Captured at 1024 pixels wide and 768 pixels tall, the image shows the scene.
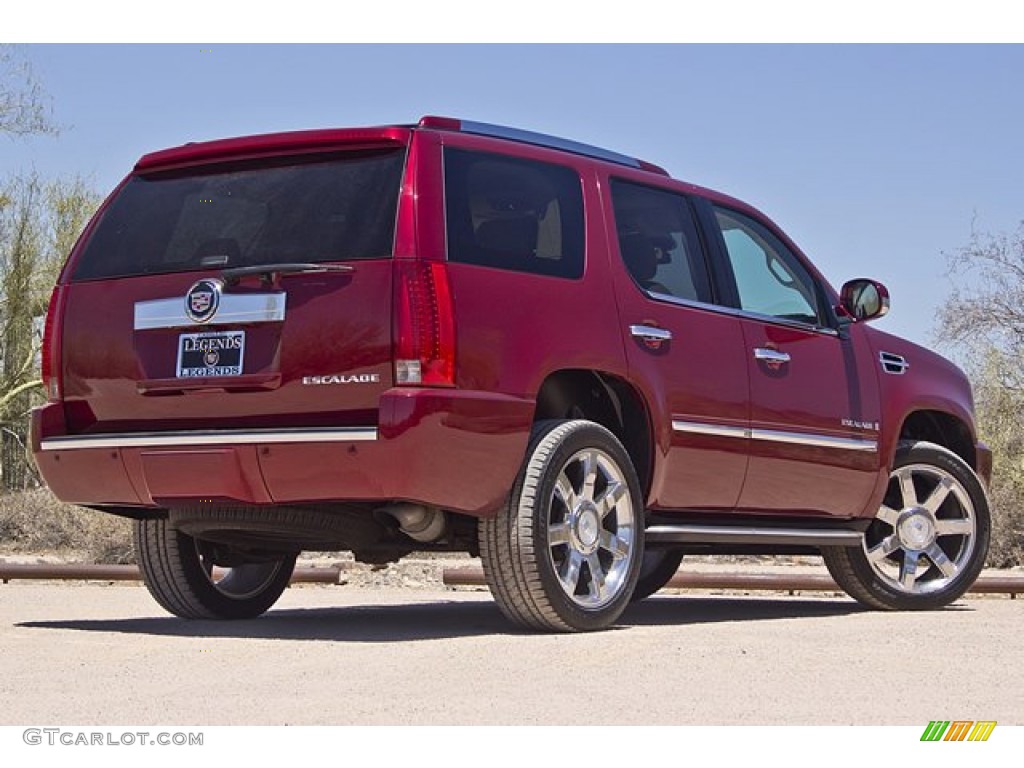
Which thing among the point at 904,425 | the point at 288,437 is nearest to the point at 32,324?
the point at 904,425

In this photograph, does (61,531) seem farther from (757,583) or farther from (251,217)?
(251,217)

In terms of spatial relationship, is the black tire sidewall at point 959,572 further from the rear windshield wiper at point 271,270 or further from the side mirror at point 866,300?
the rear windshield wiper at point 271,270

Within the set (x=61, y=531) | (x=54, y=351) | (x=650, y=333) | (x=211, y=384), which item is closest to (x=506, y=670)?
(x=211, y=384)

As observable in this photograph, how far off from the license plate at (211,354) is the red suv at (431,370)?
0.5 inches

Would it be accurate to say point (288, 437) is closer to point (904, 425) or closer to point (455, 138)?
point (455, 138)

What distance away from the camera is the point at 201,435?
26.7 ft

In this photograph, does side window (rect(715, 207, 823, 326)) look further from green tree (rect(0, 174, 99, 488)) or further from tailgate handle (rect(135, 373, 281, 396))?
green tree (rect(0, 174, 99, 488))

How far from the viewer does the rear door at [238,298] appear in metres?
7.87

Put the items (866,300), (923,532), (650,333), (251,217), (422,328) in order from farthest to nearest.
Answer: (923,532) < (866,300) < (650,333) < (251,217) < (422,328)

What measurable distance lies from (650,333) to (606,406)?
0.41 metres

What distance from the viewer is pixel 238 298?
8102 millimetres

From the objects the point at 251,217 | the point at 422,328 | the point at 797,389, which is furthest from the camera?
the point at 797,389

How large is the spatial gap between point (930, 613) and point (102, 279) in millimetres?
4645

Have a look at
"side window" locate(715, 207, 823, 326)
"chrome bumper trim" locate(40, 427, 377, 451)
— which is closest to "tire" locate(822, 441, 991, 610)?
"side window" locate(715, 207, 823, 326)
